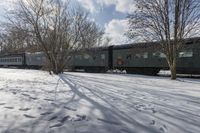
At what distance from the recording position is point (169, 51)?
59.9 ft

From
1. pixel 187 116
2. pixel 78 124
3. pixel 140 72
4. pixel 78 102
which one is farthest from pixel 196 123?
pixel 140 72

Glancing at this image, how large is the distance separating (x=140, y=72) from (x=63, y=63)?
23.2 feet

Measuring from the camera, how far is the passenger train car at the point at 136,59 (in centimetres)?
2078

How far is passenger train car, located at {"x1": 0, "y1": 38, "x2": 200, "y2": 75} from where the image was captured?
68.2 ft

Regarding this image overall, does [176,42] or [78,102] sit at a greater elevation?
[176,42]

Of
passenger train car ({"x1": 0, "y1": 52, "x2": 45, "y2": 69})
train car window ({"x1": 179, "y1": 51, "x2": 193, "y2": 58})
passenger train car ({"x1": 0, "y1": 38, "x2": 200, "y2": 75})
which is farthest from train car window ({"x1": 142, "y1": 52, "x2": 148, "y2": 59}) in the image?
passenger train car ({"x1": 0, "y1": 52, "x2": 45, "y2": 69})

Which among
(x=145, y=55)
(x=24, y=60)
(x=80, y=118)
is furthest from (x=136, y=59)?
(x=24, y=60)

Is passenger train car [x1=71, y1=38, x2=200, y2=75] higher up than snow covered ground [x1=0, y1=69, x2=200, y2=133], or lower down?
higher up

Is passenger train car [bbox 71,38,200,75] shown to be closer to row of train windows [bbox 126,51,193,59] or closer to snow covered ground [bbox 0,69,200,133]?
row of train windows [bbox 126,51,193,59]

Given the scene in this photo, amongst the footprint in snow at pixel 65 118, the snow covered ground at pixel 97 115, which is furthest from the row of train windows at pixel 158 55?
the footprint in snow at pixel 65 118

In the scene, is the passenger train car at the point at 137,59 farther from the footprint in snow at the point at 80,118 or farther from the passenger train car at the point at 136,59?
the footprint in snow at the point at 80,118

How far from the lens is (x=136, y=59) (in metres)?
26.2

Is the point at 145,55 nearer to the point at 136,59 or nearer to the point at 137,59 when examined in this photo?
the point at 137,59

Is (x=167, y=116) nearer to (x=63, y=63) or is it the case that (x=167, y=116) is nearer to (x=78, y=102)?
(x=78, y=102)
